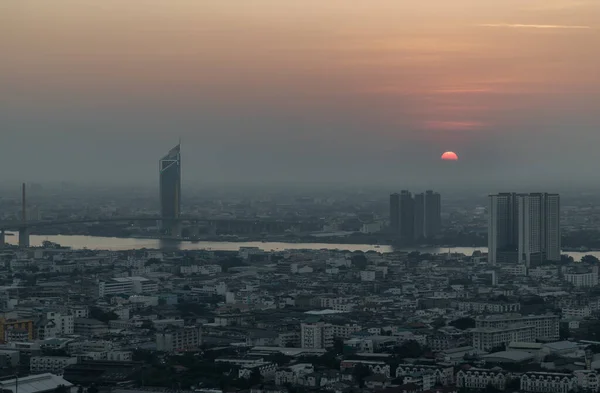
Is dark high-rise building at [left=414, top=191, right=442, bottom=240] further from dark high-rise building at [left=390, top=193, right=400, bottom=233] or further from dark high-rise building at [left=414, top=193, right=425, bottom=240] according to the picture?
dark high-rise building at [left=390, top=193, right=400, bottom=233]

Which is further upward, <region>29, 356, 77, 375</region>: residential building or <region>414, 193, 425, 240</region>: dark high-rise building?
<region>414, 193, 425, 240</region>: dark high-rise building

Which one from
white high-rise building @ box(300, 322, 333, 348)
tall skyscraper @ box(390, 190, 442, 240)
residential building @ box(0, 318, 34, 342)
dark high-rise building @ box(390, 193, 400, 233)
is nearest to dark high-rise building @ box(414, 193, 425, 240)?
tall skyscraper @ box(390, 190, 442, 240)

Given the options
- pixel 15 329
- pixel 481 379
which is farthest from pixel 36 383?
pixel 15 329

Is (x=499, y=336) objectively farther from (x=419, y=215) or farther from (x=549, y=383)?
(x=419, y=215)

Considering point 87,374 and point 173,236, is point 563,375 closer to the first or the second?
point 87,374

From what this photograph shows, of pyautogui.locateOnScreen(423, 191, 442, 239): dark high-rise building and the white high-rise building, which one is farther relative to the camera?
pyautogui.locateOnScreen(423, 191, 442, 239): dark high-rise building
